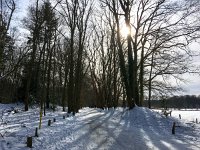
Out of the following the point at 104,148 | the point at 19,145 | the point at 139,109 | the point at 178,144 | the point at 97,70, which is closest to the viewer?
the point at 19,145

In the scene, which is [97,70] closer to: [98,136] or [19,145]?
[98,136]

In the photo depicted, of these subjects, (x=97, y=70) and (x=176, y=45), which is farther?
(x=97, y=70)

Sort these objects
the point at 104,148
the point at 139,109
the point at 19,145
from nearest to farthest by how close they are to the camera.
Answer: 1. the point at 19,145
2. the point at 104,148
3. the point at 139,109

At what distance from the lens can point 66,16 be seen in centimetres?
3169

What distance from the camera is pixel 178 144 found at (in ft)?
52.2

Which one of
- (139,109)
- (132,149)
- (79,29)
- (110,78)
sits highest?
(79,29)

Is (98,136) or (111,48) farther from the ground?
(111,48)

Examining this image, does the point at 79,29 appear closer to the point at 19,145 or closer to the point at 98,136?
the point at 98,136

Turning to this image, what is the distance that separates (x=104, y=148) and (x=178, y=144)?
168 inches

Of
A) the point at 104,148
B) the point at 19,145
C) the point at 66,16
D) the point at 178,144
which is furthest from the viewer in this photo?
the point at 66,16

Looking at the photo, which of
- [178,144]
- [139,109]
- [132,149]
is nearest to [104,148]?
[132,149]

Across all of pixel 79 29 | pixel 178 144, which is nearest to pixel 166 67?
pixel 79 29

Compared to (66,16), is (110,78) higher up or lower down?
lower down

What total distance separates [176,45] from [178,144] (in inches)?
691
